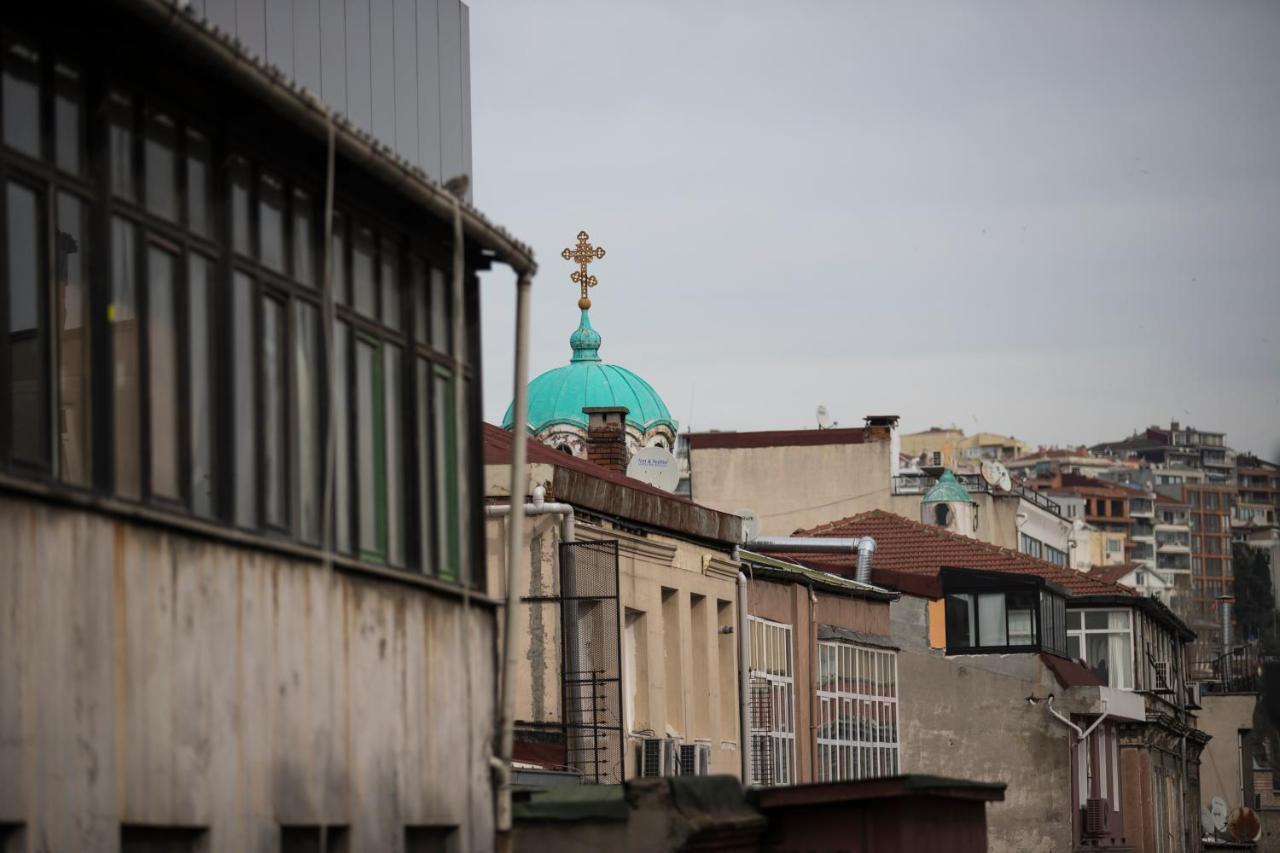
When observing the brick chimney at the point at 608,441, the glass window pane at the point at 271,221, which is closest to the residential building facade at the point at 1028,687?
the brick chimney at the point at 608,441

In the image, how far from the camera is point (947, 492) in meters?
80.8

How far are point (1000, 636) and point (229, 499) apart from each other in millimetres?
38387

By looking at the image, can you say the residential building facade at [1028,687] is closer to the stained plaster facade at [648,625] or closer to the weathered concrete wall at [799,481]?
the stained plaster facade at [648,625]

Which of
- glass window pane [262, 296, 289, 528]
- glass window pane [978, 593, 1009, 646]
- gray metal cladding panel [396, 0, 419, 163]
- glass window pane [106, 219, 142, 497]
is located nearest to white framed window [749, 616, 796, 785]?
gray metal cladding panel [396, 0, 419, 163]

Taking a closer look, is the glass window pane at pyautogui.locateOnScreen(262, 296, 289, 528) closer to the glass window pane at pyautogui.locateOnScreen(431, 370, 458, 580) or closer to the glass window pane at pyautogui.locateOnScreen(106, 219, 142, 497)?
the glass window pane at pyautogui.locateOnScreen(106, 219, 142, 497)

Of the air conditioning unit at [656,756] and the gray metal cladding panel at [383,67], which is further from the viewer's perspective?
the gray metal cladding panel at [383,67]

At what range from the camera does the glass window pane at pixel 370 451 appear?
609 inches

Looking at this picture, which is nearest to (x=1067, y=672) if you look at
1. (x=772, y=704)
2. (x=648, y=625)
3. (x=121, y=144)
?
(x=772, y=704)

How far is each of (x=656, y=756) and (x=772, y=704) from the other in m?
6.35

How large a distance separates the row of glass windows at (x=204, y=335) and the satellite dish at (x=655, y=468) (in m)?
24.5

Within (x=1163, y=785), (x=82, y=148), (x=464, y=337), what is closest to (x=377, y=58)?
(x=464, y=337)

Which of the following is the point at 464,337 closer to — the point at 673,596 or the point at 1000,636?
the point at 673,596

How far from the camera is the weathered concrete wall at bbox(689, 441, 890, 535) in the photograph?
76938mm

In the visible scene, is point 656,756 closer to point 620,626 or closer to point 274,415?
point 620,626
